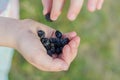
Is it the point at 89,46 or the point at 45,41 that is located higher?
the point at 45,41

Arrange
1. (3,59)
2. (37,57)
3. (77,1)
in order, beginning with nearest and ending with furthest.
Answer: (37,57) → (77,1) → (3,59)

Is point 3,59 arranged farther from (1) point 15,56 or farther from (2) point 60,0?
(1) point 15,56

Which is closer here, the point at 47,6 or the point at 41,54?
the point at 41,54

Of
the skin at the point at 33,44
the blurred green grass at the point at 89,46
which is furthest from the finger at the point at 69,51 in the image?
the blurred green grass at the point at 89,46

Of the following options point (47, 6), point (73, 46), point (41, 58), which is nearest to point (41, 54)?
point (41, 58)

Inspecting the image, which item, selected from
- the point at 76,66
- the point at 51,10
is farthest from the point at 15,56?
the point at 51,10

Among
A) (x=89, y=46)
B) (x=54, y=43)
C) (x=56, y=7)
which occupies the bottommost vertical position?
(x=89, y=46)

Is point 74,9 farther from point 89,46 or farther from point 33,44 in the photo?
point 89,46
